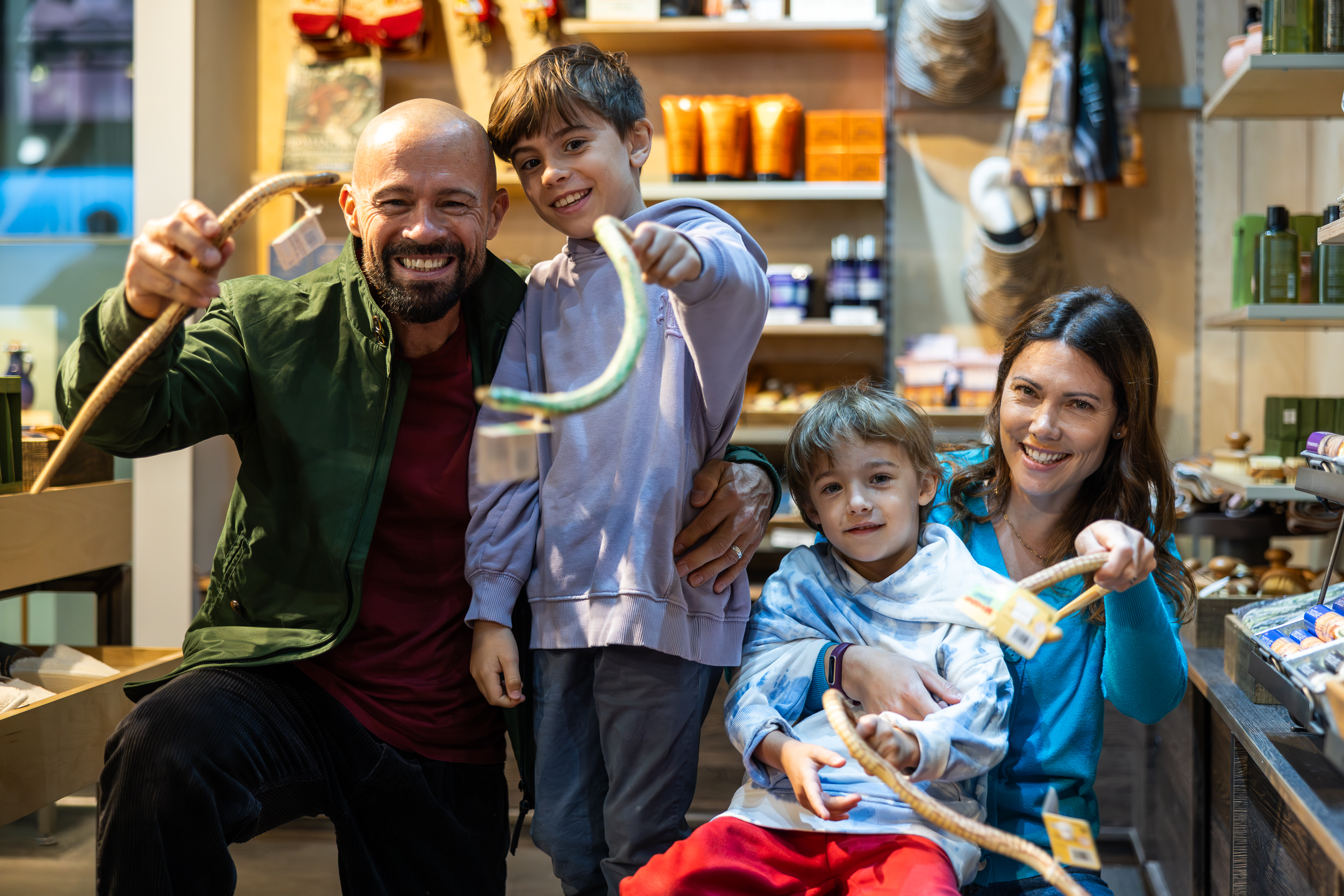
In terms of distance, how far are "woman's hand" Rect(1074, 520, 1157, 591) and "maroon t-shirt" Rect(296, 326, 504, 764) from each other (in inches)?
35.6

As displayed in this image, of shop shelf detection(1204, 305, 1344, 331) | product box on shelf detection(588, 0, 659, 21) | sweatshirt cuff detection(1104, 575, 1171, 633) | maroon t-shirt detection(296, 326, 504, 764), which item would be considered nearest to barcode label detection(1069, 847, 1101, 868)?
sweatshirt cuff detection(1104, 575, 1171, 633)

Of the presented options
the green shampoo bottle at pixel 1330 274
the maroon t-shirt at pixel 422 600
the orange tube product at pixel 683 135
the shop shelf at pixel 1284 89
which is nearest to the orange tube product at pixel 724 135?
the orange tube product at pixel 683 135

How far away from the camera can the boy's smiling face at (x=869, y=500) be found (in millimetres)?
1440

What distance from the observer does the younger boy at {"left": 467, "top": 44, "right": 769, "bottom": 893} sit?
1.40 m

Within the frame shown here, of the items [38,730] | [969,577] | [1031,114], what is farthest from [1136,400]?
[1031,114]

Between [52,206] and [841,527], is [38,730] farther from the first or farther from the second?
[52,206]

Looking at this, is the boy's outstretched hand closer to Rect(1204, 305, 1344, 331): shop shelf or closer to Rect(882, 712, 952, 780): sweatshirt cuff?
Rect(882, 712, 952, 780): sweatshirt cuff

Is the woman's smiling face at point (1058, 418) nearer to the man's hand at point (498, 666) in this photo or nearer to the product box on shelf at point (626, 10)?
the man's hand at point (498, 666)

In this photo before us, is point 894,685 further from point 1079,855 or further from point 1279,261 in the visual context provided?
point 1279,261

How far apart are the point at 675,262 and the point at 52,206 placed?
3.17 metres

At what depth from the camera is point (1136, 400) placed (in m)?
1.49

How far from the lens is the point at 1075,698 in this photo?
1464 mm

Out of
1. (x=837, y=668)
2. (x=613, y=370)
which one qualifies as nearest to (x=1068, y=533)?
(x=837, y=668)

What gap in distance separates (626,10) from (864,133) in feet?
2.98
